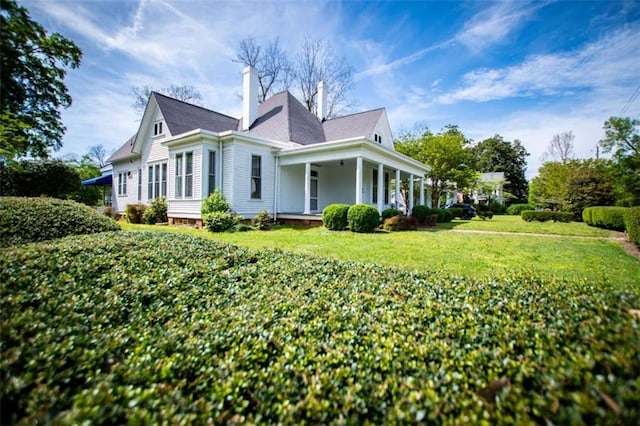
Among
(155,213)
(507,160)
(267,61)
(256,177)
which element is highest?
(267,61)

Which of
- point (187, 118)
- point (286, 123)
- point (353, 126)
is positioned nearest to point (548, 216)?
point (353, 126)

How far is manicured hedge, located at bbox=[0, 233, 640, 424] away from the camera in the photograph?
1.31 meters

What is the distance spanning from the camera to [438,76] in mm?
13023

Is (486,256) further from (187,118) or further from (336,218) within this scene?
(187,118)

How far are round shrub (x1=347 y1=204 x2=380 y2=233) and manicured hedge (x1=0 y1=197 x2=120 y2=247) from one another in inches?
294

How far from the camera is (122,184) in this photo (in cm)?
1894

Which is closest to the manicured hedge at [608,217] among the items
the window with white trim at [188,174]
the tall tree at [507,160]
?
the window with white trim at [188,174]

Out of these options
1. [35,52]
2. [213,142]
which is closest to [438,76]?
[213,142]

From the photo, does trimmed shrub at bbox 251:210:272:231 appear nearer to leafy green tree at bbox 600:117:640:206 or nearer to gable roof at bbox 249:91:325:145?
gable roof at bbox 249:91:325:145

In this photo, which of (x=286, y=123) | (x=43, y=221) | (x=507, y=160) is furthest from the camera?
(x=507, y=160)

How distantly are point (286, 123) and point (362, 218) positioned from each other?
780 centimetres

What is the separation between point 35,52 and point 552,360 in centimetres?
1763

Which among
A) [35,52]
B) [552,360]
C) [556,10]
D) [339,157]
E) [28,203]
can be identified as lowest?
[552,360]

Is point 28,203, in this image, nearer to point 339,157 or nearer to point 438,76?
point 339,157
